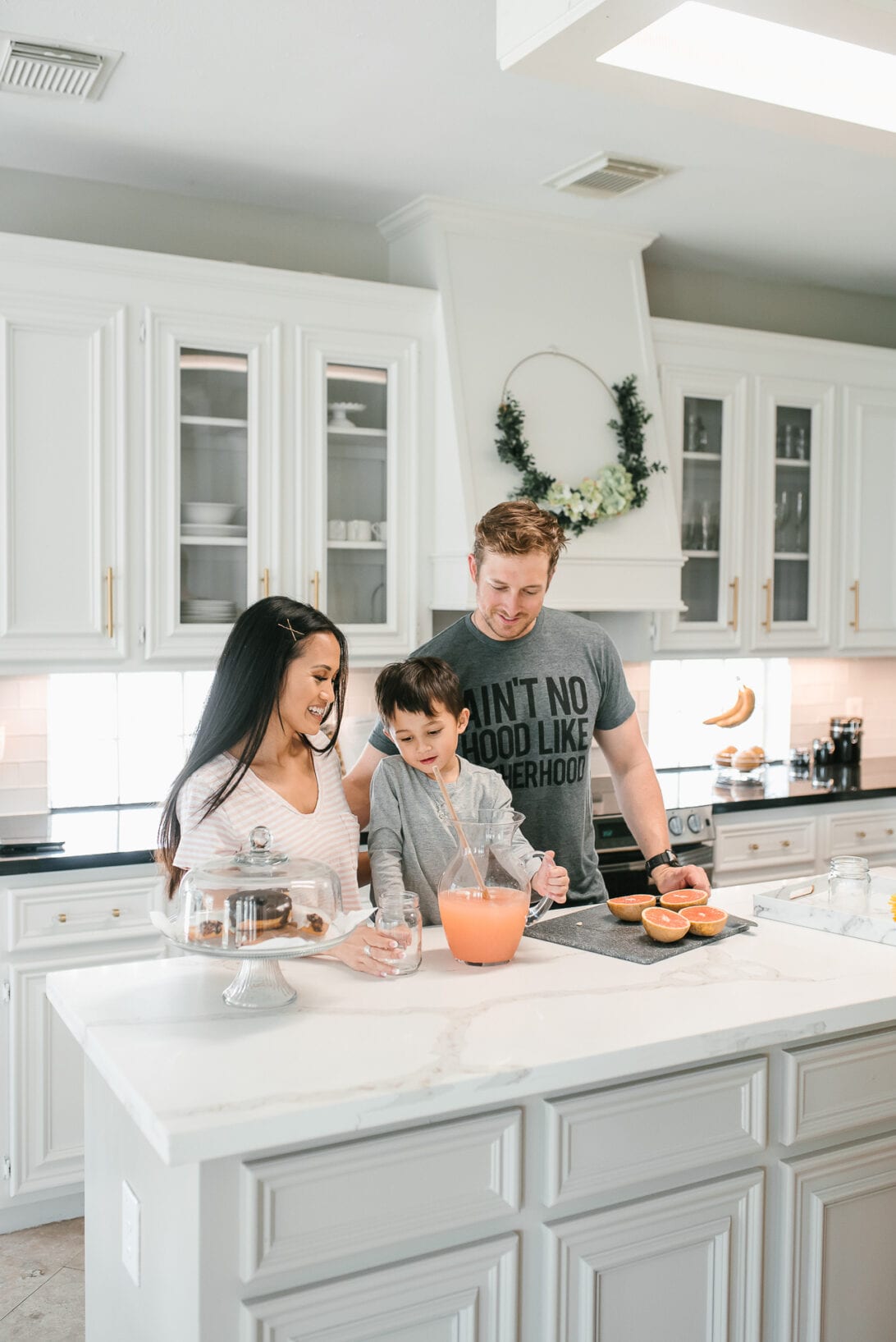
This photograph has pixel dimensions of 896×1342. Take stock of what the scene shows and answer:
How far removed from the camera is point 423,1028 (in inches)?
62.1

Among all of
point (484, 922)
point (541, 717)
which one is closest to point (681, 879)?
point (541, 717)

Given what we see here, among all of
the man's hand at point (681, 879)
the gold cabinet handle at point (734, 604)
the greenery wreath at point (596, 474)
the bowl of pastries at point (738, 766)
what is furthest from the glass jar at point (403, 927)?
the gold cabinet handle at point (734, 604)

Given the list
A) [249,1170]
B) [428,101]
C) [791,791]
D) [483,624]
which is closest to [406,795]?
[483,624]

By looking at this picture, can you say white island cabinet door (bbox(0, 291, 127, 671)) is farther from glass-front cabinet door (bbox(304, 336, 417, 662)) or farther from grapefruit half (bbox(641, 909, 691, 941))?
grapefruit half (bbox(641, 909, 691, 941))

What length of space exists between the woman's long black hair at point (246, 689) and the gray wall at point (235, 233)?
2005 millimetres

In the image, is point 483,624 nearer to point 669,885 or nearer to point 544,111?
point 669,885

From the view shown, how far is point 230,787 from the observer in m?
1.94

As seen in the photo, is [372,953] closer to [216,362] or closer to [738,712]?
[216,362]

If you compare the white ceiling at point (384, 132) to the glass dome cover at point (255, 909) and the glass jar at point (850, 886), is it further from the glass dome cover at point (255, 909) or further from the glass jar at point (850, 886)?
the glass dome cover at point (255, 909)

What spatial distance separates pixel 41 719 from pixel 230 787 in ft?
6.20

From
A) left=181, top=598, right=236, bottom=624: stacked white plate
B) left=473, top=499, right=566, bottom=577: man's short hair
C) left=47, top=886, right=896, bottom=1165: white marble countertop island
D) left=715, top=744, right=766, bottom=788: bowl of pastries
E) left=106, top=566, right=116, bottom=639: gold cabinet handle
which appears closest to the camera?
left=47, top=886, right=896, bottom=1165: white marble countertop island

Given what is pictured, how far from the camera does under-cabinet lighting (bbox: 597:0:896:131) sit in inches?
57.9

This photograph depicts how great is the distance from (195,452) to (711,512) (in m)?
1.82

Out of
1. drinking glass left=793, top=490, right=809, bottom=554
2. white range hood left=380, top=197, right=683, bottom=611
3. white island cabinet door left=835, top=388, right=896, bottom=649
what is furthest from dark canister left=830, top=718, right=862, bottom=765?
white range hood left=380, top=197, right=683, bottom=611
